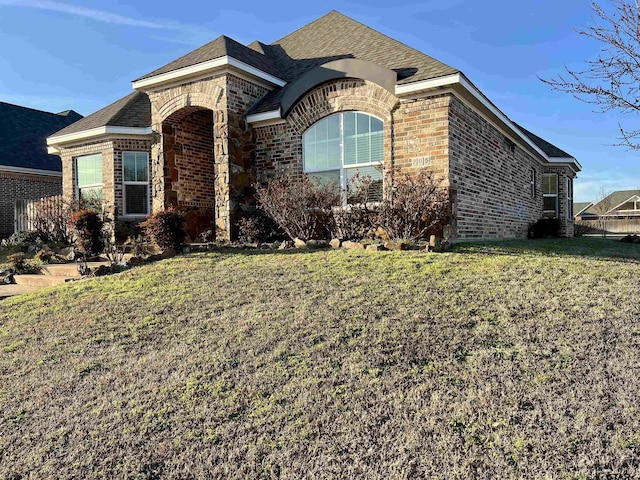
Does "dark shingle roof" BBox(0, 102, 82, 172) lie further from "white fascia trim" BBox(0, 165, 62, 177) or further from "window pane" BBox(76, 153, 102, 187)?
"window pane" BBox(76, 153, 102, 187)

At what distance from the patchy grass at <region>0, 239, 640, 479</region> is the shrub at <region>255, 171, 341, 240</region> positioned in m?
3.30

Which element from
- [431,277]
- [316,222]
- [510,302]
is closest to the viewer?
[510,302]

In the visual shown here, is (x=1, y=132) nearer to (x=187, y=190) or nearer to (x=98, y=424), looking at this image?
(x=187, y=190)

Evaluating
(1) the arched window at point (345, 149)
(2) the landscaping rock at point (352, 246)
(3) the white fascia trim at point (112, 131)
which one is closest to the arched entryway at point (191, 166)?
(3) the white fascia trim at point (112, 131)

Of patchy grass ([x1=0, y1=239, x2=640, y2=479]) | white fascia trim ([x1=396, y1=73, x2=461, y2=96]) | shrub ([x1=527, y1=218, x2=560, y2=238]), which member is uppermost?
white fascia trim ([x1=396, y1=73, x2=461, y2=96])

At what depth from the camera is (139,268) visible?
842 centimetres

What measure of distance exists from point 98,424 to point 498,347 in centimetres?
323

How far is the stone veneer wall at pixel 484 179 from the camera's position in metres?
9.94

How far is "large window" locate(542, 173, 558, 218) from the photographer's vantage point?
1989 centimetres

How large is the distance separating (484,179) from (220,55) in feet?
22.3

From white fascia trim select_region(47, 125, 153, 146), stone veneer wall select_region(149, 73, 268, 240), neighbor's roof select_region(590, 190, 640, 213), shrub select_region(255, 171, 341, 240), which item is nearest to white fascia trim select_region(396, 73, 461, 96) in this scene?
shrub select_region(255, 171, 341, 240)

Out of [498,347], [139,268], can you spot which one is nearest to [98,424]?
[498,347]

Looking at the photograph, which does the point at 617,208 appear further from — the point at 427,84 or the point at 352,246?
the point at 352,246

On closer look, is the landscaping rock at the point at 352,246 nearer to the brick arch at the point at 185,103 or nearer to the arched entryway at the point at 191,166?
the arched entryway at the point at 191,166
